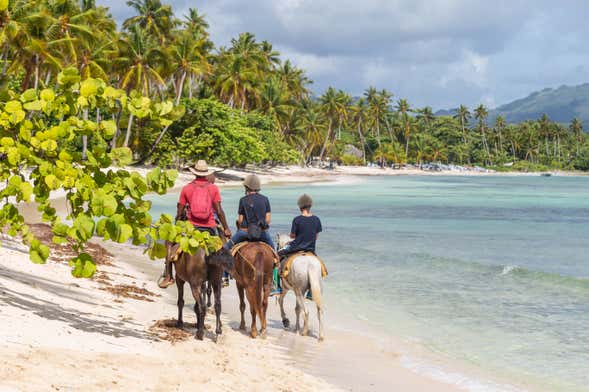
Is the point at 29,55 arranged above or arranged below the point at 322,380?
above

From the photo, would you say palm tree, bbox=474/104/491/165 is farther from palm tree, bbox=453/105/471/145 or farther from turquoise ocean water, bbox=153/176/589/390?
turquoise ocean water, bbox=153/176/589/390

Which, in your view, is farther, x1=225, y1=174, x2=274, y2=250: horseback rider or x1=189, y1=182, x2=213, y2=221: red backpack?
x1=225, y1=174, x2=274, y2=250: horseback rider

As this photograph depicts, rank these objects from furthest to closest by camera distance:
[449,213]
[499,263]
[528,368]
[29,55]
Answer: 1. [449,213]
2. [29,55]
3. [499,263]
4. [528,368]

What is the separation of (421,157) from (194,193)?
156 metres

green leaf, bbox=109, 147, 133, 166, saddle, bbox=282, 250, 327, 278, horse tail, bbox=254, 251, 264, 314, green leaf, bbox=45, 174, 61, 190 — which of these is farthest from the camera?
saddle, bbox=282, 250, 327, 278

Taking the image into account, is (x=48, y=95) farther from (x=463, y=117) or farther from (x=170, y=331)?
(x=463, y=117)

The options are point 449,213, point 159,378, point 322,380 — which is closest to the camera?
point 159,378

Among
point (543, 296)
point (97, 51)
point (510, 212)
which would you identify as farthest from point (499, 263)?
point (97, 51)

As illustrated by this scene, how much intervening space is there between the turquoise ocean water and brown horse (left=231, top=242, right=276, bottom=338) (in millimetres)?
2897

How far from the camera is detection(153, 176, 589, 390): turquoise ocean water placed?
32.7 feet

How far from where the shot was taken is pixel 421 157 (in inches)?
6324

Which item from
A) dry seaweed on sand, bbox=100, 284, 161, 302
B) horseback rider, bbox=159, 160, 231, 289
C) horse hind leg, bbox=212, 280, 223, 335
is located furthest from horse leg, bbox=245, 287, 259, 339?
dry seaweed on sand, bbox=100, 284, 161, 302

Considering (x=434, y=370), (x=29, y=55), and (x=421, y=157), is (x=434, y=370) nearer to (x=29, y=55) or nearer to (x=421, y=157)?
(x=29, y=55)

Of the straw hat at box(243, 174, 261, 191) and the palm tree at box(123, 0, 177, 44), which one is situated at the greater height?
the palm tree at box(123, 0, 177, 44)
